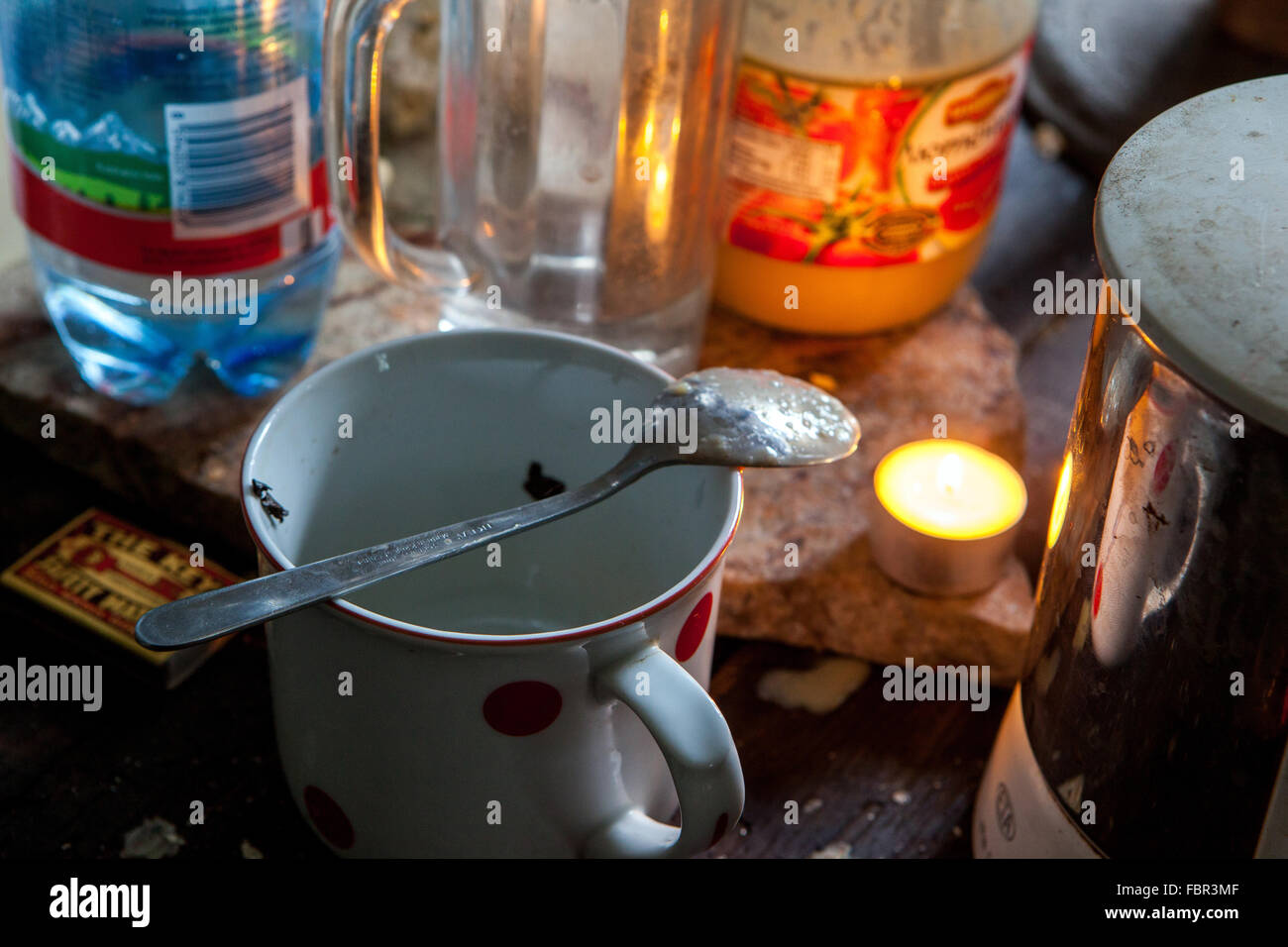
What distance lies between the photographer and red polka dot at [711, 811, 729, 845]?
29 centimetres

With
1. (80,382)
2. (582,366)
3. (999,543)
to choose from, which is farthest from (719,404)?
(80,382)

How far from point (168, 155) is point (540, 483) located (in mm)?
155

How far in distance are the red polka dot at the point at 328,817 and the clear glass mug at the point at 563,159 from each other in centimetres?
19

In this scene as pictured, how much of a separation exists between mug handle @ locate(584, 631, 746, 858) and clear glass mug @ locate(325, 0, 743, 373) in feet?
0.70

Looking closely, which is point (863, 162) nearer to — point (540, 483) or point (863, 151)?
point (863, 151)

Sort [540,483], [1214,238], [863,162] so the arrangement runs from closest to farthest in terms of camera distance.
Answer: [1214,238] → [540,483] → [863,162]

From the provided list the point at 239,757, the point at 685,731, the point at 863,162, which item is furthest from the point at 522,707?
the point at 863,162

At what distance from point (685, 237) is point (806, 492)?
0.10 meters

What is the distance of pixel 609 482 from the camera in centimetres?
35

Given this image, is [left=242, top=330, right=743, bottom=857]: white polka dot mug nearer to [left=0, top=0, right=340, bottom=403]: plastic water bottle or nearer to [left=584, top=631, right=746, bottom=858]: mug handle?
[left=584, top=631, right=746, bottom=858]: mug handle

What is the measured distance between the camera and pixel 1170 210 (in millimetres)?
271

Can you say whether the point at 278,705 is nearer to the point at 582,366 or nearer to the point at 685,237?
the point at 582,366

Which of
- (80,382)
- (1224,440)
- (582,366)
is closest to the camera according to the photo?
(1224,440)

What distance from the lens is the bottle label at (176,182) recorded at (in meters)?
0.42
